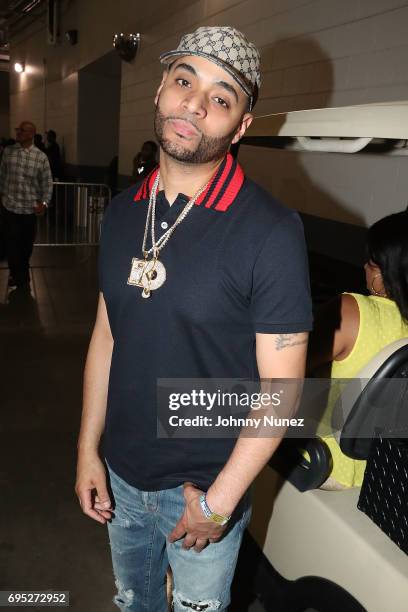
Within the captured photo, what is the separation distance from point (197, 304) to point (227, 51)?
0.59 metres

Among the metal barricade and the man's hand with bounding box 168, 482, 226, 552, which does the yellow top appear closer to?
the man's hand with bounding box 168, 482, 226, 552

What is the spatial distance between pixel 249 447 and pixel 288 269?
1.34 ft

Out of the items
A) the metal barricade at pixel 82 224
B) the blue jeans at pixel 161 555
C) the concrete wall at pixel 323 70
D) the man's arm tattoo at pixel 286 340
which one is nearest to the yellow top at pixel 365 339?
the blue jeans at pixel 161 555

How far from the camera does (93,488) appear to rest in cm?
147

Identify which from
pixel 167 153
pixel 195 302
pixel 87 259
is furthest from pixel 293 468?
pixel 87 259

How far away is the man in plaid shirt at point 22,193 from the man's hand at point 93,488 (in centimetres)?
493

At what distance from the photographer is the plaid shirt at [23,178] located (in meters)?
5.68

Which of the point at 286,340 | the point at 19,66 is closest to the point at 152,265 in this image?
the point at 286,340

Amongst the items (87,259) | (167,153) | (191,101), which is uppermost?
(191,101)

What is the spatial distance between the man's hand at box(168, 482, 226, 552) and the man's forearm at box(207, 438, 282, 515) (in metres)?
0.05

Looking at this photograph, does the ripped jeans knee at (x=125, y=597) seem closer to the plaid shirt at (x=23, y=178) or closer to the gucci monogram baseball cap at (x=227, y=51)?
the gucci monogram baseball cap at (x=227, y=51)

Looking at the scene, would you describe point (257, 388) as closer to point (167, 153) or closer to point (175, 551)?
point (175, 551)

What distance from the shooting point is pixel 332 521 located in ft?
5.12

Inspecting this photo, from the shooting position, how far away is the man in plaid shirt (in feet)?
18.6
